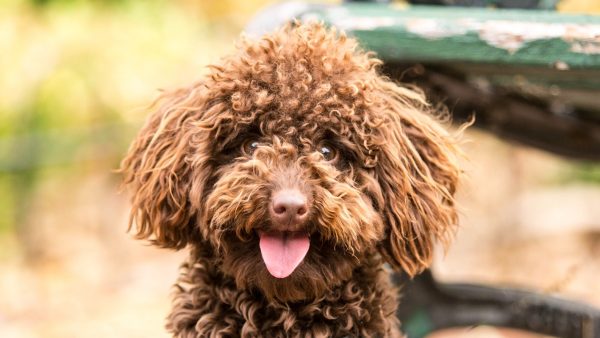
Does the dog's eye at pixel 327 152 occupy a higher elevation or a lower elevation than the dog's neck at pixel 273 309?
higher

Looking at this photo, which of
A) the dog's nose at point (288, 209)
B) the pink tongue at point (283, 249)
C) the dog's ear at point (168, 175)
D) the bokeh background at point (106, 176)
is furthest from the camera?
the bokeh background at point (106, 176)

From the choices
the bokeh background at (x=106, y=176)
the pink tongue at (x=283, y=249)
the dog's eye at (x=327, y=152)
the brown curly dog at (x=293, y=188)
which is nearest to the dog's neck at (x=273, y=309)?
the brown curly dog at (x=293, y=188)

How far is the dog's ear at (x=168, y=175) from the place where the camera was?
315cm

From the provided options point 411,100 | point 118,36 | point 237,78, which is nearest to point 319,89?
point 237,78

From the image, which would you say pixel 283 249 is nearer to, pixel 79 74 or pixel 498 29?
pixel 498 29

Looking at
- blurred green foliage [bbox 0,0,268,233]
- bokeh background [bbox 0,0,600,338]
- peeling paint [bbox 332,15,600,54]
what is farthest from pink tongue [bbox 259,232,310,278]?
blurred green foliage [bbox 0,0,268,233]

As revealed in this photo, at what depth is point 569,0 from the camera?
7711 mm

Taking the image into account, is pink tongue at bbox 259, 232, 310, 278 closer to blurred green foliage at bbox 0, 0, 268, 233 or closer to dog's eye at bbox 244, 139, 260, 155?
dog's eye at bbox 244, 139, 260, 155

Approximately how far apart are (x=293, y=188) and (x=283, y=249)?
0.67ft

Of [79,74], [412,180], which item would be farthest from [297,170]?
[79,74]

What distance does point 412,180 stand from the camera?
316 cm

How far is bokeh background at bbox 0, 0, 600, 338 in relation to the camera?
27.5ft

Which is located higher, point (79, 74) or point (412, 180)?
point (79, 74)

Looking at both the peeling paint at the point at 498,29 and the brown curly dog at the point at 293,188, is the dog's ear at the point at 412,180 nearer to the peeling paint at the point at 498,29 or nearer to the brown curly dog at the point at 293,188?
the brown curly dog at the point at 293,188
